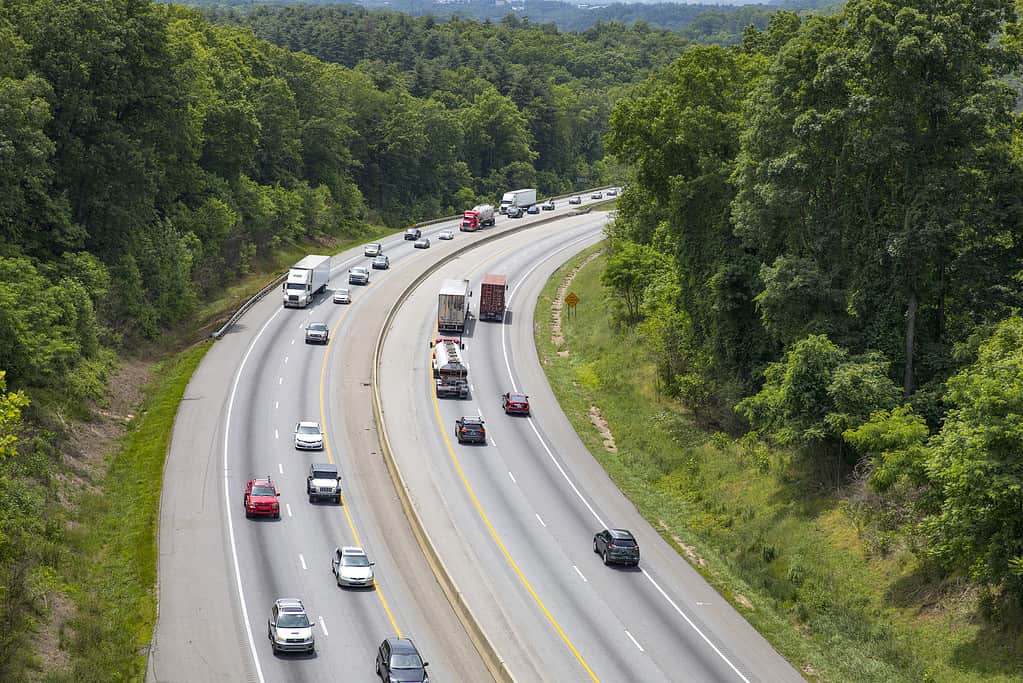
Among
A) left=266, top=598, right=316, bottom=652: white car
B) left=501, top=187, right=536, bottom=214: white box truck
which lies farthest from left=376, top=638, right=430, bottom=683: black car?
left=501, top=187, right=536, bottom=214: white box truck

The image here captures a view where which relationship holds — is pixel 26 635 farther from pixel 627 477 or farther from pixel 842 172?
pixel 842 172

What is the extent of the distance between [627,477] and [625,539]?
12121mm

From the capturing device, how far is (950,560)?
138 feet

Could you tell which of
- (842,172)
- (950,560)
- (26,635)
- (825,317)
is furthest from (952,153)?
(26,635)

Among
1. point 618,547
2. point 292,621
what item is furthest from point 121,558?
point 618,547

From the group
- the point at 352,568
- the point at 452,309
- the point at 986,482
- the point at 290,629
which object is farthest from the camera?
the point at 452,309

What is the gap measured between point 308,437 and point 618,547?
20594 mm

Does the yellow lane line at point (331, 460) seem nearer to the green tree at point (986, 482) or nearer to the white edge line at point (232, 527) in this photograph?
the white edge line at point (232, 527)

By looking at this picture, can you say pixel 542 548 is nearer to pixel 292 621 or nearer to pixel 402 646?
pixel 402 646

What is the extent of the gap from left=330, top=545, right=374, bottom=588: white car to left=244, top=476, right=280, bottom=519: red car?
6249mm

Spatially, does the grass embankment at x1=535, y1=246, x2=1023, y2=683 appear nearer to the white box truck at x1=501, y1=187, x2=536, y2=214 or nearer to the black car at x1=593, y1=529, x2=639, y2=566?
the black car at x1=593, y1=529, x2=639, y2=566

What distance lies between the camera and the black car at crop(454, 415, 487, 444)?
216 feet

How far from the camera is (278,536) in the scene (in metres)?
51.7

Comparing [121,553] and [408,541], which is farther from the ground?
[121,553]
